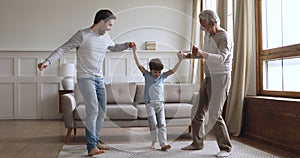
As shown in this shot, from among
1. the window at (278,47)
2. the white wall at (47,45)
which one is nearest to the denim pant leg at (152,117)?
the window at (278,47)

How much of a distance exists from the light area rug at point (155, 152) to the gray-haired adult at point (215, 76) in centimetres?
19

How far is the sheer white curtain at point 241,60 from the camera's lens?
4.04 m

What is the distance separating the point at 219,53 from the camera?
9.30ft

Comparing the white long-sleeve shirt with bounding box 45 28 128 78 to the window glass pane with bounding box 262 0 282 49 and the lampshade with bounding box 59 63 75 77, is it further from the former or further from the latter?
the lampshade with bounding box 59 63 75 77

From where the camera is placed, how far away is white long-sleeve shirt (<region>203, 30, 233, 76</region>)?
109 inches

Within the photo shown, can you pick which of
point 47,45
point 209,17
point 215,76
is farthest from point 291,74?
point 47,45

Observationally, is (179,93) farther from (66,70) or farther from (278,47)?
(66,70)

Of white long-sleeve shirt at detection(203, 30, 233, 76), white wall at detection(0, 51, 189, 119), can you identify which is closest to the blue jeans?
white long-sleeve shirt at detection(203, 30, 233, 76)

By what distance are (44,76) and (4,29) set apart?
44.1 inches

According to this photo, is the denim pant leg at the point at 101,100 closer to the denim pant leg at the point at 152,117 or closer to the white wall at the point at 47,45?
the denim pant leg at the point at 152,117

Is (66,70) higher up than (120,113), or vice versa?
(66,70)

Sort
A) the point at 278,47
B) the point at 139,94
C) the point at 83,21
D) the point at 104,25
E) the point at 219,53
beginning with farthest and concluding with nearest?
the point at 83,21 → the point at 139,94 → the point at 278,47 → the point at 104,25 → the point at 219,53

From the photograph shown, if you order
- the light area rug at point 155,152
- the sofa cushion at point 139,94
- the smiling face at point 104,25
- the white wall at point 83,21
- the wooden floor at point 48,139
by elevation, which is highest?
the white wall at point 83,21

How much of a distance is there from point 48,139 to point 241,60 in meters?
2.41
